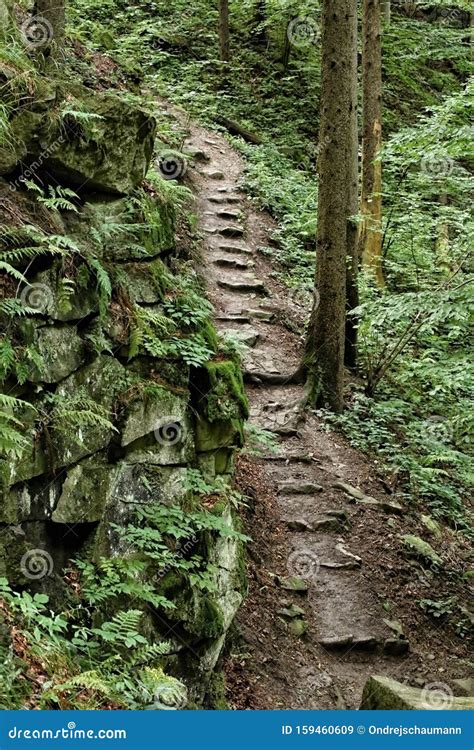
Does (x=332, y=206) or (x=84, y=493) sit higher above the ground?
(x=332, y=206)

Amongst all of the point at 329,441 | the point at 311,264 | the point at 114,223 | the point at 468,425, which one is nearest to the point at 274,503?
the point at 329,441

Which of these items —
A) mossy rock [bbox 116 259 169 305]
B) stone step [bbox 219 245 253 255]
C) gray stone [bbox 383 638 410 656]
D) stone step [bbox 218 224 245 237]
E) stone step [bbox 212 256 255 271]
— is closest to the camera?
mossy rock [bbox 116 259 169 305]

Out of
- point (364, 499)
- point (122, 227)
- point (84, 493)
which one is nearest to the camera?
point (84, 493)

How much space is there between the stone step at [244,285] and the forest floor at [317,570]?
0.35 meters

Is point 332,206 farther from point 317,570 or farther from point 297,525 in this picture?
point 317,570

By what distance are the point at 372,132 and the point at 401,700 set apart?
1119 cm

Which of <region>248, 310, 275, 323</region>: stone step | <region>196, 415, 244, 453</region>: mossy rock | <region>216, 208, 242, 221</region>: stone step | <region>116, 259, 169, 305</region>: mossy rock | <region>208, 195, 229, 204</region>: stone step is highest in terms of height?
<region>208, 195, 229, 204</region>: stone step

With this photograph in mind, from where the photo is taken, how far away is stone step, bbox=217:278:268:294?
12.0 meters

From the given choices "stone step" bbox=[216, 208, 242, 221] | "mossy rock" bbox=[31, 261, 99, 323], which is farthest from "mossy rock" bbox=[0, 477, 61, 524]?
"stone step" bbox=[216, 208, 242, 221]

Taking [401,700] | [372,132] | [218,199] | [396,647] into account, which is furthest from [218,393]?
[218,199]

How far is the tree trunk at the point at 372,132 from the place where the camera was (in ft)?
43.2

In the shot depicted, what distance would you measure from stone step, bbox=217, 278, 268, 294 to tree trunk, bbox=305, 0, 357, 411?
212 centimetres

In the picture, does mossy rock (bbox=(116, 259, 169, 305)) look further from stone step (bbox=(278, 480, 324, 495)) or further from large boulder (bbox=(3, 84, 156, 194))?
stone step (bbox=(278, 480, 324, 495))

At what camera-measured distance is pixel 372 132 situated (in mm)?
13383
